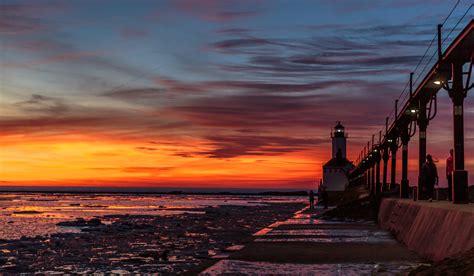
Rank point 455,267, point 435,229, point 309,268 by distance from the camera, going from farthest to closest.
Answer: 1. point 435,229
2. point 309,268
3. point 455,267

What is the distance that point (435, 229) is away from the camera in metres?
14.7

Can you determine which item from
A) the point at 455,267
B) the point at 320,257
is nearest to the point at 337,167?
the point at 320,257

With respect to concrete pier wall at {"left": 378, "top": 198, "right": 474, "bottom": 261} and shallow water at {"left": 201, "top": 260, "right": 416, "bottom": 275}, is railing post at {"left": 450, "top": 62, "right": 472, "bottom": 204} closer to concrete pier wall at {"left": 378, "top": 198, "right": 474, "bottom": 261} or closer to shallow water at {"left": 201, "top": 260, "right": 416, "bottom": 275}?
concrete pier wall at {"left": 378, "top": 198, "right": 474, "bottom": 261}

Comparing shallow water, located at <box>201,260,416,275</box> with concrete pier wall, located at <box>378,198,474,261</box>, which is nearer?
concrete pier wall, located at <box>378,198,474,261</box>

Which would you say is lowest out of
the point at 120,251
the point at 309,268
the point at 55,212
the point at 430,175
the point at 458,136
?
the point at 55,212

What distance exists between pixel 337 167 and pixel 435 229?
10991 centimetres

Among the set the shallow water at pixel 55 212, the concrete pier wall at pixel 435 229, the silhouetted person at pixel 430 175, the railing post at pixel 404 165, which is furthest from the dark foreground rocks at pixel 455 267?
the shallow water at pixel 55 212

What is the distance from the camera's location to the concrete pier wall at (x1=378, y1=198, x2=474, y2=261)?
11.8 meters

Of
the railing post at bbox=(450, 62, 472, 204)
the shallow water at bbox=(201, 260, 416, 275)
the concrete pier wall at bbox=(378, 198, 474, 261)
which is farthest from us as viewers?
the railing post at bbox=(450, 62, 472, 204)

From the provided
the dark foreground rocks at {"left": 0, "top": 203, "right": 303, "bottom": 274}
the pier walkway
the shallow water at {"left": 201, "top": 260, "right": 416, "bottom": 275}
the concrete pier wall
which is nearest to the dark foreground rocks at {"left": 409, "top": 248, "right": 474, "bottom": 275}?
the concrete pier wall

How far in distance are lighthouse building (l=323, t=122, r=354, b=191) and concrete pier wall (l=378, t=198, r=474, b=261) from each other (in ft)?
331

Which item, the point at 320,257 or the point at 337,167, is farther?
the point at 337,167

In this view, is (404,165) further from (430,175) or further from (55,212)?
(55,212)

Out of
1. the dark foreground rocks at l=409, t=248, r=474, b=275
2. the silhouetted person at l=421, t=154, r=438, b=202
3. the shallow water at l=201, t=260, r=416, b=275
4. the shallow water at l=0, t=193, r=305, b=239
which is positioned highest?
the silhouetted person at l=421, t=154, r=438, b=202
